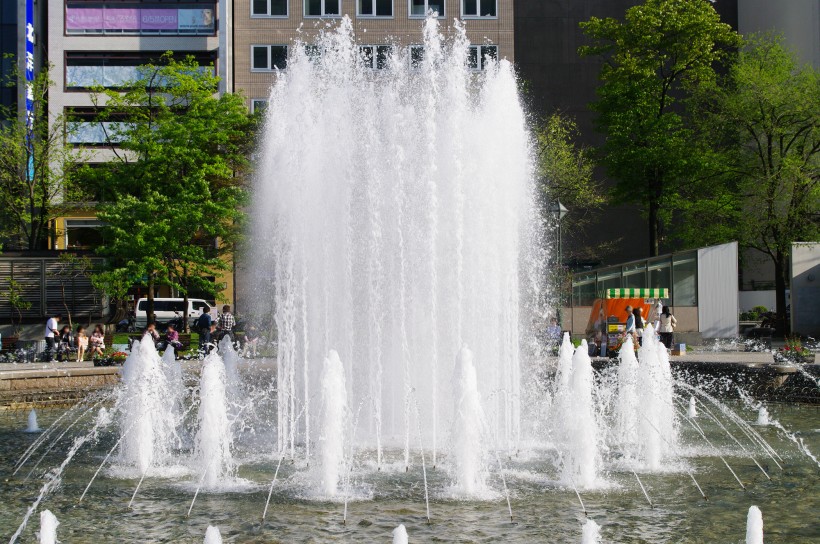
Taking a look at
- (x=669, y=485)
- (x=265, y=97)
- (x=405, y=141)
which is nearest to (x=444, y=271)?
(x=405, y=141)

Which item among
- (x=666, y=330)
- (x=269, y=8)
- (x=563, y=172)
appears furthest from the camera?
(x=269, y=8)

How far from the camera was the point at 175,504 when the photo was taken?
1124cm

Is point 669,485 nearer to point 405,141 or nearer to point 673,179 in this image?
point 405,141

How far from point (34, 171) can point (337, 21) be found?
61.2ft

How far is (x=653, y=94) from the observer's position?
40.8m

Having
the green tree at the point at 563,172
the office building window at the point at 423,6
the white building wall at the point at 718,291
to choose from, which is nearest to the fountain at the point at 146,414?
the white building wall at the point at 718,291

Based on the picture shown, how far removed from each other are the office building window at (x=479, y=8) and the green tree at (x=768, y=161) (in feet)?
54.2

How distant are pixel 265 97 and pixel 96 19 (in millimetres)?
9685

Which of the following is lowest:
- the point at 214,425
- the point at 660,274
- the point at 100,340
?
the point at 214,425

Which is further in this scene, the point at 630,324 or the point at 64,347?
the point at 64,347

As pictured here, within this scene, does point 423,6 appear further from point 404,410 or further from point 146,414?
point 146,414

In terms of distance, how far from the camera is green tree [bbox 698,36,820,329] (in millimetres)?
37503

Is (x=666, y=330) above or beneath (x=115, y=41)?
beneath

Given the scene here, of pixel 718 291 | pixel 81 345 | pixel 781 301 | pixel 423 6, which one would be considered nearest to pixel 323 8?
pixel 423 6
